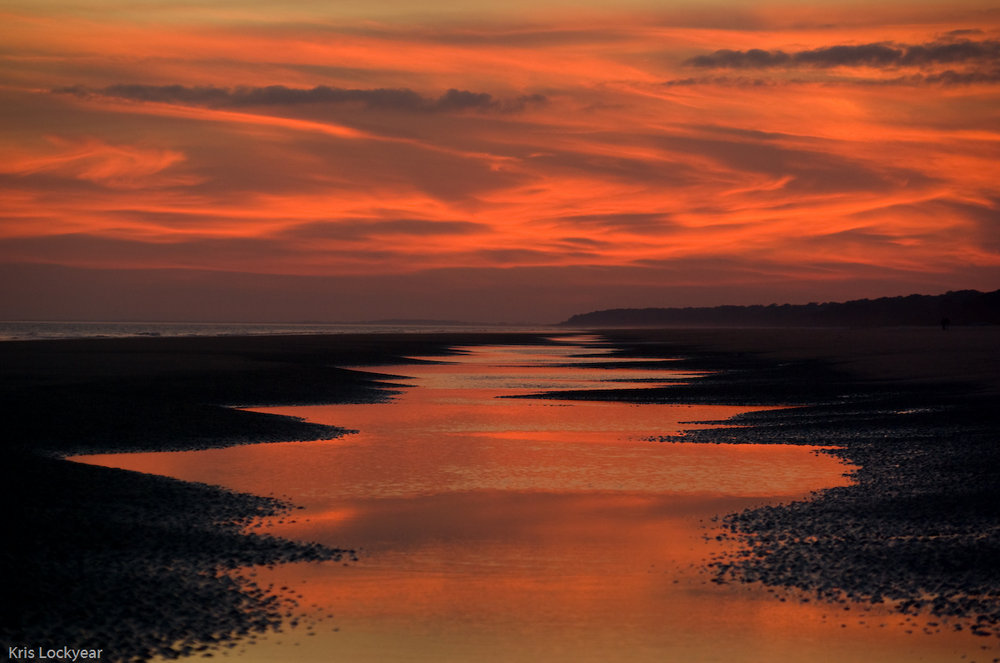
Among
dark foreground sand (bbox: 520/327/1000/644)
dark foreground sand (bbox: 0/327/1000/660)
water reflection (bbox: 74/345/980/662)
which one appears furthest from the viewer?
dark foreground sand (bbox: 520/327/1000/644)

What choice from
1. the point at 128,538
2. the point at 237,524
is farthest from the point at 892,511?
the point at 128,538

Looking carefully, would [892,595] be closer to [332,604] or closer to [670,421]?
[332,604]

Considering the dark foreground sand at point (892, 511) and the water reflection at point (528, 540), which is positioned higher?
the dark foreground sand at point (892, 511)

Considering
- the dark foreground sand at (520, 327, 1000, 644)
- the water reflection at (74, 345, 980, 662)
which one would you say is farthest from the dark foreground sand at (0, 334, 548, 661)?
the dark foreground sand at (520, 327, 1000, 644)

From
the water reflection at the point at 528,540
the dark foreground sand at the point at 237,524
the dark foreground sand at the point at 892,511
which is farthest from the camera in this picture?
the dark foreground sand at the point at 892,511

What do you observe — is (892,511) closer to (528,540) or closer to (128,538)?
(528,540)

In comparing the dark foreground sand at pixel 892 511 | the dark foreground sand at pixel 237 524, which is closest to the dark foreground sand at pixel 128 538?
the dark foreground sand at pixel 237 524

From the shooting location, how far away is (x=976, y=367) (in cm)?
5062

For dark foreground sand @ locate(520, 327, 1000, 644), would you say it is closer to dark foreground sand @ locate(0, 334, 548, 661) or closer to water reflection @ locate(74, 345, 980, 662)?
water reflection @ locate(74, 345, 980, 662)

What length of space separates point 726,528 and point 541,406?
74.3 feet

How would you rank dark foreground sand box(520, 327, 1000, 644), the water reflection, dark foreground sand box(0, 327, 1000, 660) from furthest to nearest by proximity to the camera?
dark foreground sand box(520, 327, 1000, 644) < dark foreground sand box(0, 327, 1000, 660) < the water reflection

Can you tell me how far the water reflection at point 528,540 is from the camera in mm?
11188

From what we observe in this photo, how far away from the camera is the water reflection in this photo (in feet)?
36.7

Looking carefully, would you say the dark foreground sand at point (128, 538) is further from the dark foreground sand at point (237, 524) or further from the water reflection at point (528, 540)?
the water reflection at point (528, 540)
